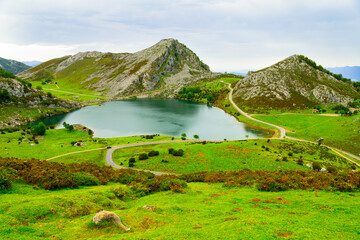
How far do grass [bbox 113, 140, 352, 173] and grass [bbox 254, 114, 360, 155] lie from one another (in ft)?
55.3

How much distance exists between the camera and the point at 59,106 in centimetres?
16550

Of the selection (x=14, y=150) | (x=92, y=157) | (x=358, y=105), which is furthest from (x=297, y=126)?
(x=14, y=150)

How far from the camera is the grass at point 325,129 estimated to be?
266 ft

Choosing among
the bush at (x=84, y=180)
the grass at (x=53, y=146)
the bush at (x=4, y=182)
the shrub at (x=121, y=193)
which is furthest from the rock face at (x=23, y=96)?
the shrub at (x=121, y=193)

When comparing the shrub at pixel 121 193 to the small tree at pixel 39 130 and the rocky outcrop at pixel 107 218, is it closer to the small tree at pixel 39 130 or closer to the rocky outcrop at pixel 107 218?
the rocky outcrop at pixel 107 218

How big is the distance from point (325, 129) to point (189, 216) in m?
105

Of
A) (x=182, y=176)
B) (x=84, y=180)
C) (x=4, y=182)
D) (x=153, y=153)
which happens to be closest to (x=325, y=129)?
(x=153, y=153)

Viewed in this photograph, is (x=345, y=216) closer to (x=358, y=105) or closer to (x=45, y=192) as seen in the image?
(x=45, y=192)

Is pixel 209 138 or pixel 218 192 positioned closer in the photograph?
pixel 218 192

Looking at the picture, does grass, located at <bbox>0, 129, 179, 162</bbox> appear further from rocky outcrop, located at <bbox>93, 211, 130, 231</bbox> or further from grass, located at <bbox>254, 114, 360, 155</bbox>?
grass, located at <bbox>254, 114, 360, 155</bbox>

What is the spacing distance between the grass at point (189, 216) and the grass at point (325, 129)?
7084cm

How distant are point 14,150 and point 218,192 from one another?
Result: 7059cm

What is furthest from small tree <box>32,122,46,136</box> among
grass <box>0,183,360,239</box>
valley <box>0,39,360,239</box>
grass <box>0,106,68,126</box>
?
grass <box>0,183,360,239</box>

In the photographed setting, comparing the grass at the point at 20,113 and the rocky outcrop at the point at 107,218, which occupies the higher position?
the rocky outcrop at the point at 107,218
